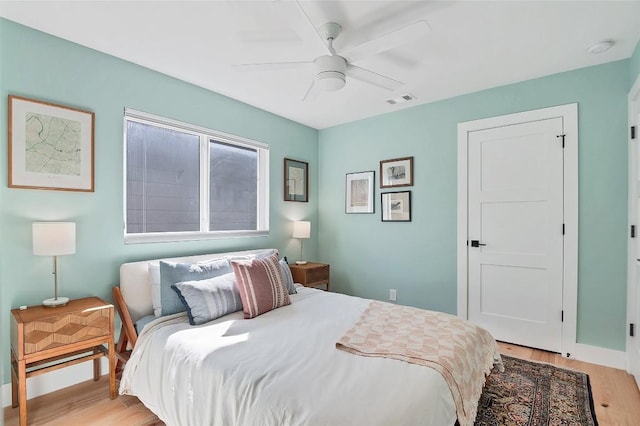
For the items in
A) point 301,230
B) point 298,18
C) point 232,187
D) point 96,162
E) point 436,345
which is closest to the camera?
point 298,18

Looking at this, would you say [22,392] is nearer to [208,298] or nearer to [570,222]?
[208,298]

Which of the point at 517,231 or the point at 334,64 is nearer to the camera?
the point at 334,64

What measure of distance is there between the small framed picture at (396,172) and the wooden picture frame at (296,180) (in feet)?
3.50

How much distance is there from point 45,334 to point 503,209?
3785 mm

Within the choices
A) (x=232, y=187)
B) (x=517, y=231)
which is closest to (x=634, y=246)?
(x=517, y=231)

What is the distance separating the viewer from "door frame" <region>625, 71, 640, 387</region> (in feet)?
7.91

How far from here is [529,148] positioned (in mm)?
3021

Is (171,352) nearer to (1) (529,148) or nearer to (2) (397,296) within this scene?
(2) (397,296)

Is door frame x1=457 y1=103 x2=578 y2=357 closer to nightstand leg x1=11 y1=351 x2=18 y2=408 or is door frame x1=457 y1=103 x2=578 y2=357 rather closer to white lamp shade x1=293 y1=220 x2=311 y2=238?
white lamp shade x1=293 y1=220 x2=311 y2=238

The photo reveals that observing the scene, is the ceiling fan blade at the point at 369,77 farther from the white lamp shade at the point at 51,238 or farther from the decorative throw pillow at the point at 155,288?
the white lamp shade at the point at 51,238

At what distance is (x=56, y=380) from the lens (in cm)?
228

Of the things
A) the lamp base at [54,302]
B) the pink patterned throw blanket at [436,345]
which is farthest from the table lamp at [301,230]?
the lamp base at [54,302]

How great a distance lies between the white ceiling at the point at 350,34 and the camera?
1971mm

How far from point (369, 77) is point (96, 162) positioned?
2193 millimetres
